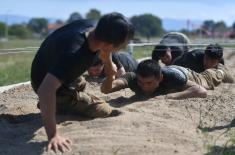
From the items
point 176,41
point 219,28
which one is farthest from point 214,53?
point 219,28

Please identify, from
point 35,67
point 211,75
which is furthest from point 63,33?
point 211,75

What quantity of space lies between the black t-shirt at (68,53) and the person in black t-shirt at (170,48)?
456 centimetres

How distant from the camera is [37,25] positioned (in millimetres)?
100625

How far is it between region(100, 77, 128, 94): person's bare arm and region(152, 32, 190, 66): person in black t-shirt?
9.16ft

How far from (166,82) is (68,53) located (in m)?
2.56

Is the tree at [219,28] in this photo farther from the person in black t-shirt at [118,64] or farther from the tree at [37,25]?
the person in black t-shirt at [118,64]

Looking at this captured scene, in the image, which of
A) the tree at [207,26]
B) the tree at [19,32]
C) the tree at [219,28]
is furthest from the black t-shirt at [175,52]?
the tree at [19,32]

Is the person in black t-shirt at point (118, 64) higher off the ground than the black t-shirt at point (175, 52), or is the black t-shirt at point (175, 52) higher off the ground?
the person in black t-shirt at point (118, 64)

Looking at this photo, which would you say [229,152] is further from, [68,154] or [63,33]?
[63,33]

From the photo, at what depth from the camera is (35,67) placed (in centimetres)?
563

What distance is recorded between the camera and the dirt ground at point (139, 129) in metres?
5.02

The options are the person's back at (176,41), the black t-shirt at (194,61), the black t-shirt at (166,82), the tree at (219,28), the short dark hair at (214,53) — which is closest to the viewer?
the black t-shirt at (166,82)

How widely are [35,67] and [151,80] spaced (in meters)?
1.66

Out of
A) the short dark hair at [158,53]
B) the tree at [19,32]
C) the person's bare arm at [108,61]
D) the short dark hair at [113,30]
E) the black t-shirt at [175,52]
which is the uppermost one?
the short dark hair at [113,30]
